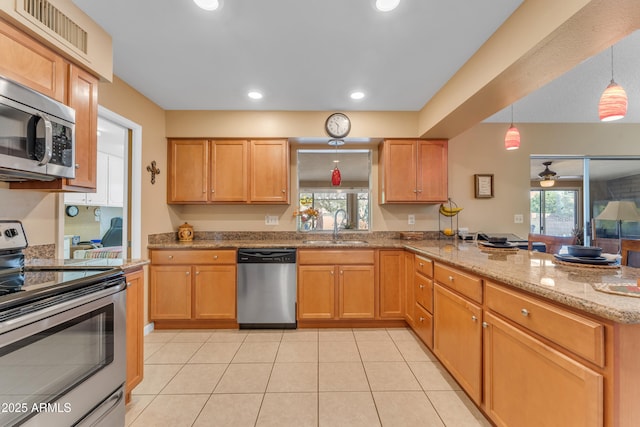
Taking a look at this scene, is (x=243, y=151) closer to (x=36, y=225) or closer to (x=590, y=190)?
(x=36, y=225)

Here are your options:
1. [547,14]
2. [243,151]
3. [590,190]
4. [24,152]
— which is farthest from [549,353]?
[590,190]

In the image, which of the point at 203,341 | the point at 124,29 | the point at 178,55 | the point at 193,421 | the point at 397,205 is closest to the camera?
the point at 193,421

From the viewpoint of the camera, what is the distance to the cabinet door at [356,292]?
301cm

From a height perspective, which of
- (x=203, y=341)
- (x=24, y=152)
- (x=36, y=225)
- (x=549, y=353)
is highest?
(x=24, y=152)

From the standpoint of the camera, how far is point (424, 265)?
2516 mm

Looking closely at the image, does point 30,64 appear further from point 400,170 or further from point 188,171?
point 400,170

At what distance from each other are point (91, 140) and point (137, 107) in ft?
3.90

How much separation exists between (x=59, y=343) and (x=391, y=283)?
8.71 ft

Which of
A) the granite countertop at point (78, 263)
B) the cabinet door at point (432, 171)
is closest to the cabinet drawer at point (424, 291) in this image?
the cabinet door at point (432, 171)

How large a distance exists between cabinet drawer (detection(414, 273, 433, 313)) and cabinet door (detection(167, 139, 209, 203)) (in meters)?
2.53

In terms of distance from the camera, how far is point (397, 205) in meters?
3.66

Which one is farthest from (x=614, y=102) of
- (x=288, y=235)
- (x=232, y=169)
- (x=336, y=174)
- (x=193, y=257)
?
(x=193, y=257)

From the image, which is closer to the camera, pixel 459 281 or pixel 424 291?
pixel 459 281

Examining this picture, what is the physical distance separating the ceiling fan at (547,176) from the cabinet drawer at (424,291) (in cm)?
260
